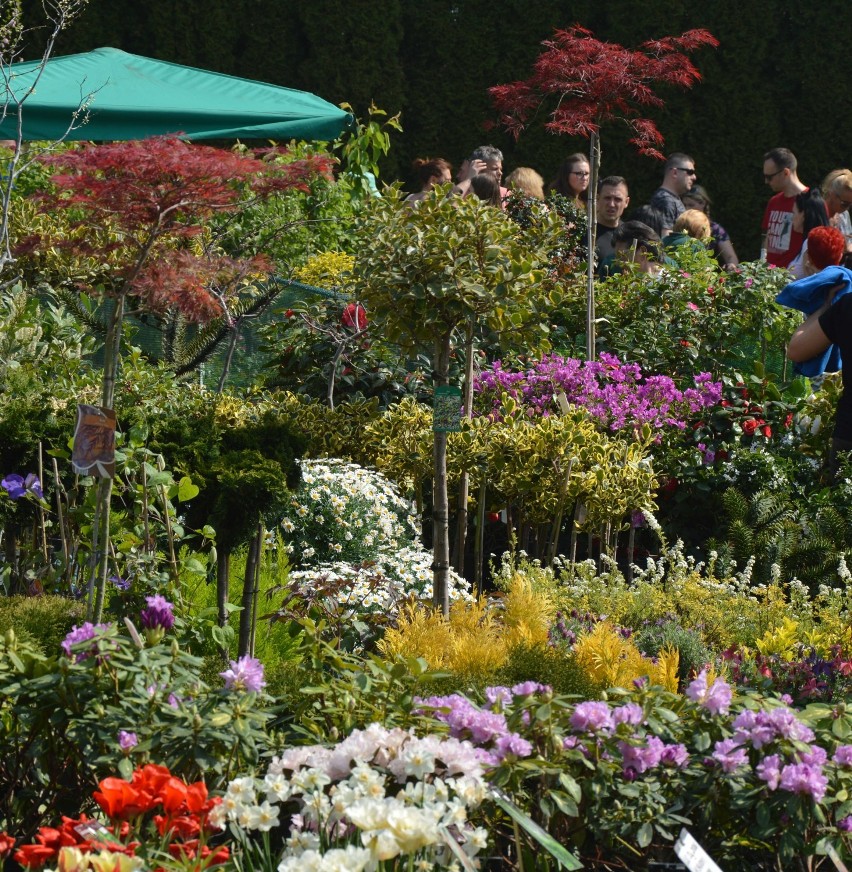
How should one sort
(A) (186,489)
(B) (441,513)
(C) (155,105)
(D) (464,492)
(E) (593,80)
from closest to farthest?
(A) (186,489), (B) (441,513), (D) (464,492), (E) (593,80), (C) (155,105)

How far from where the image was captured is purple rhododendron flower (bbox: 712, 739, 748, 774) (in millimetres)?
2201

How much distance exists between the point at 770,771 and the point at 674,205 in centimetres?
781

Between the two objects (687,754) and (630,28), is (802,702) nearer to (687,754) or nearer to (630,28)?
(687,754)

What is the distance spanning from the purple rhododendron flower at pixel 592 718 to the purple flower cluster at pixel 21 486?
2.31 meters

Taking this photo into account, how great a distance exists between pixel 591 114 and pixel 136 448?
4080 millimetres

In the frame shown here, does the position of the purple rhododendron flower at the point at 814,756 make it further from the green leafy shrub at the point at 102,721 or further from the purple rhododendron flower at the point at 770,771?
the green leafy shrub at the point at 102,721

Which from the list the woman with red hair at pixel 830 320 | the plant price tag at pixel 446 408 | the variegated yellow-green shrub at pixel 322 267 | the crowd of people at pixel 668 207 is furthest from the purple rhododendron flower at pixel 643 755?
the variegated yellow-green shrub at pixel 322 267

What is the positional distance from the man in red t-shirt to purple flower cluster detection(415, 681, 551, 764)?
25.3ft

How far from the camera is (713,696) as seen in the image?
231 centimetres

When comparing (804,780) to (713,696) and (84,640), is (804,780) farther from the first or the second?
(84,640)

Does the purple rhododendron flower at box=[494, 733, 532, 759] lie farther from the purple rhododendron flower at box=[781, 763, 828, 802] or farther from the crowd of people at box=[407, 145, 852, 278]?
the crowd of people at box=[407, 145, 852, 278]

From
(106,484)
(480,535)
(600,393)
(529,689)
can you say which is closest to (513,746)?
(529,689)

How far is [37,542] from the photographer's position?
439 centimetres

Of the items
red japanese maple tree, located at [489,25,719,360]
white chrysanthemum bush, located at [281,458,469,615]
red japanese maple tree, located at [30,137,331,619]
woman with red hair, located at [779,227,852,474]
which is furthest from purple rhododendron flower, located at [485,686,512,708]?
red japanese maple tree, located at [489,25,719,360]
